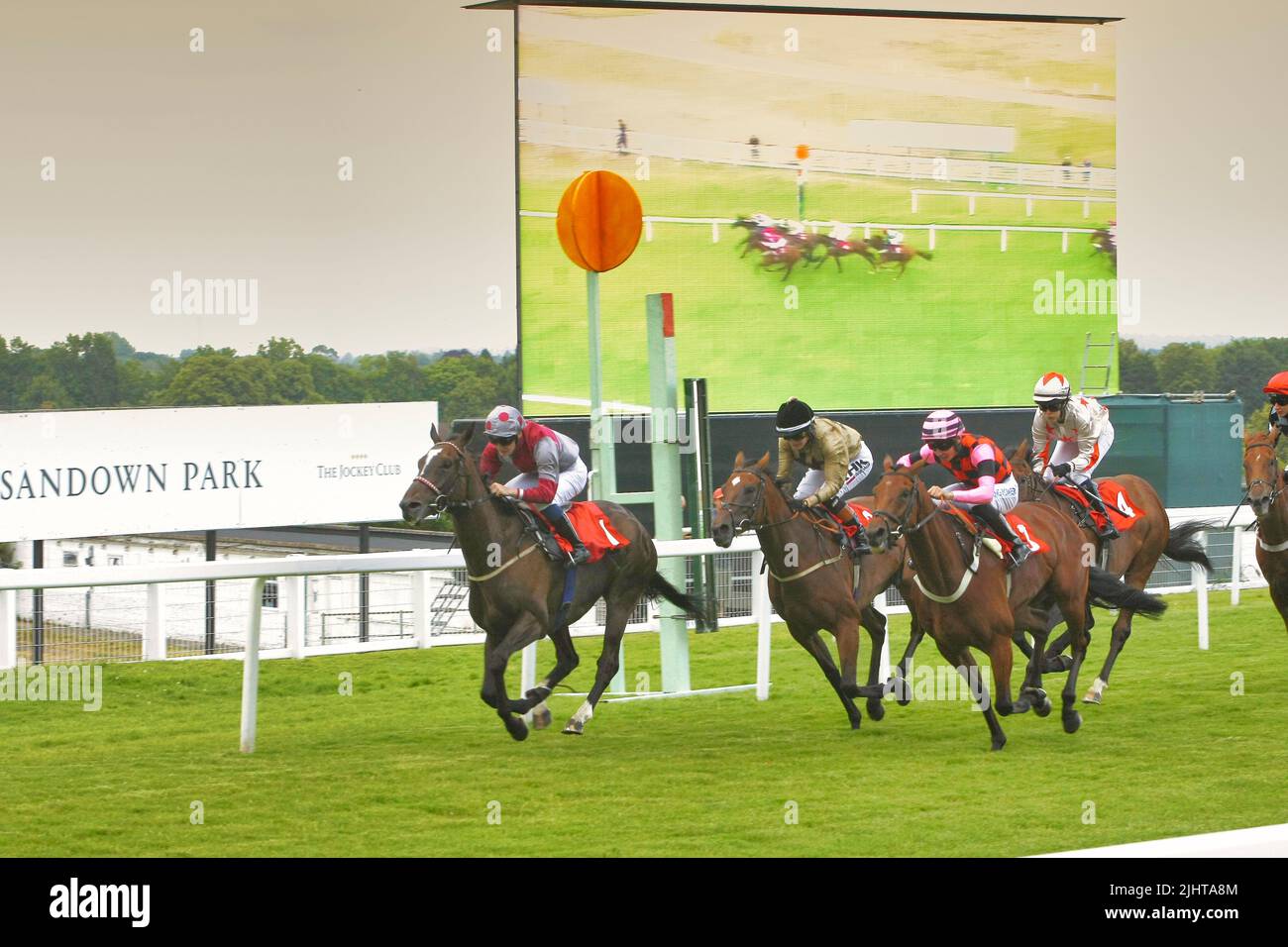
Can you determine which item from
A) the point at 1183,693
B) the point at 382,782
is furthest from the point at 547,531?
the point at 1183,693

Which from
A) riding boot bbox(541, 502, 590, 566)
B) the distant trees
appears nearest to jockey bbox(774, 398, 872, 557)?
riding boot bbox(541, 502, 590, 566)

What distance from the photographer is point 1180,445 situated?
21562 millimetres

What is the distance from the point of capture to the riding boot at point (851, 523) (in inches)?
267

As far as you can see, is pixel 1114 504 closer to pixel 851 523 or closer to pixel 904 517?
pixel 851 523

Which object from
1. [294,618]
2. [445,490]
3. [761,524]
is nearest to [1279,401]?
[761,524]

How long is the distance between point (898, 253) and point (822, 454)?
13.3 meters

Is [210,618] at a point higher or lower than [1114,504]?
lower

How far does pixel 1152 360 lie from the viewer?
33250 millimetres

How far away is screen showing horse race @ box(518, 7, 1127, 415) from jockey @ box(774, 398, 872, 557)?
1048cm

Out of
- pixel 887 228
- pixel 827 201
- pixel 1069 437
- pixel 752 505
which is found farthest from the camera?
pixel 887 228

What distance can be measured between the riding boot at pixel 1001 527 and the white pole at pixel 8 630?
15.7ft
